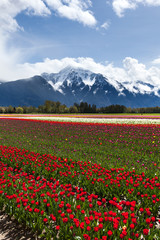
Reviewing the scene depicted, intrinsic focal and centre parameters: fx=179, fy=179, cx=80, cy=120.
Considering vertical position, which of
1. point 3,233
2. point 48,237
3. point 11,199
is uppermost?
point 11,199

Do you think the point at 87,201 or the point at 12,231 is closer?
the point at 12,231

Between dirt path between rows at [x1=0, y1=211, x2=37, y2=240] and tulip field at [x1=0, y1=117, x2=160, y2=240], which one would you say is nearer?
tulip field at [x1=0, y1=117, x2=160, y2=240]

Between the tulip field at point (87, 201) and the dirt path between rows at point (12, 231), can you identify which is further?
the dirt path between rows at point (12, 231)

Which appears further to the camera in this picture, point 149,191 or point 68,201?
point 149,191

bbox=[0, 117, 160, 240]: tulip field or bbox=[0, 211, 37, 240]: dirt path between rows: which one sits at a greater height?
bbox=[0, 117, 160, 240]: tulip field

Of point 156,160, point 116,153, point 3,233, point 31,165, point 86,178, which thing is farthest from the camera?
point 116,153

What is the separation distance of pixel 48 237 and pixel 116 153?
686cm

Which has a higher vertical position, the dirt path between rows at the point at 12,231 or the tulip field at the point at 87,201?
the tulip field at the point at 87,201

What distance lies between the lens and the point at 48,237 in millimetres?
4047

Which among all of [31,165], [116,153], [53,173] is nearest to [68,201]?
[53,173]

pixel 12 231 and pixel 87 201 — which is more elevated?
pixel 87 201

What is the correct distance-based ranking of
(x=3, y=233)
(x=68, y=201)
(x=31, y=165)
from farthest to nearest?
1. (x=31, y=165)
2. (x=68, y=201)
3. (x=3, y=233)

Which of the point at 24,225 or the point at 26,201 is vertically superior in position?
the point at 26,201

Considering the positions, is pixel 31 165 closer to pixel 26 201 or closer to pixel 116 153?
pixel 26 201
